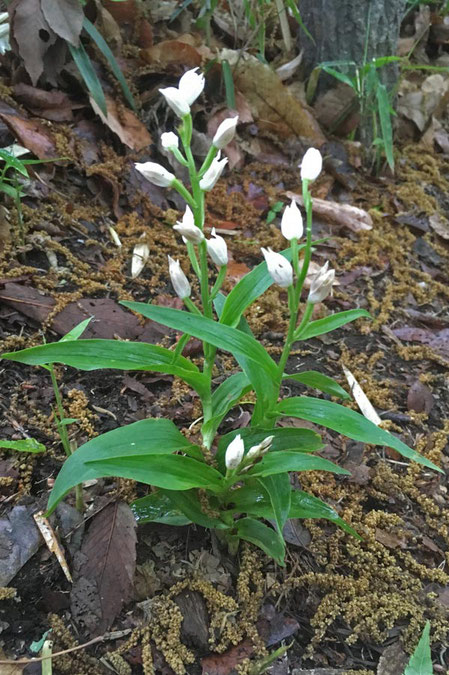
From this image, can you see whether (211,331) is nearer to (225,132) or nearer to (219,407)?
(219,407)

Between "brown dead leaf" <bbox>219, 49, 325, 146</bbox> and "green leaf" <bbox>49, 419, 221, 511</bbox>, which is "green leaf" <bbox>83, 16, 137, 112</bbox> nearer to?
"brown dead leaf" <bbox>219, 49, 325, 146</bbox>

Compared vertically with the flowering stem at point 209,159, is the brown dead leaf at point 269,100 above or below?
below

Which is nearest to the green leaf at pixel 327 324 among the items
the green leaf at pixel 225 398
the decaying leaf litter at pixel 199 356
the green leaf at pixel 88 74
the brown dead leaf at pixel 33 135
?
the green leaf at pixel 225 398

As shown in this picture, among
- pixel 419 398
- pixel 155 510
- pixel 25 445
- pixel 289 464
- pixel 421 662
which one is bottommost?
pixel 419 398

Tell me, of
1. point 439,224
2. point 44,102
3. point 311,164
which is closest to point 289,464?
point 311,164

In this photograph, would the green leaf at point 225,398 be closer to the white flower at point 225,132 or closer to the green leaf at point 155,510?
the green leaf at point 155,510

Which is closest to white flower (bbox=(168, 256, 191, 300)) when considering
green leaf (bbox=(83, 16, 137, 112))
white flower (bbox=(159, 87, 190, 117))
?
white flower (bbox=(159, 87, 190, 117))

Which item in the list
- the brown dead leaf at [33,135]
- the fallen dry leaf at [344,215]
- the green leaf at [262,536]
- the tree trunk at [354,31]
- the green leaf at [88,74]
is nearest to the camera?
the green leaf at [262,536]
